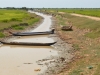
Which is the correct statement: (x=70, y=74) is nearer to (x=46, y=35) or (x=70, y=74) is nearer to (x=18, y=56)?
(x=18, y=56)

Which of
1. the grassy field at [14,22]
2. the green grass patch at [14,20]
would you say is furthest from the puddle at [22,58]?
the green grass patch at [14,20]

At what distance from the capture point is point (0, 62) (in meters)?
14.4

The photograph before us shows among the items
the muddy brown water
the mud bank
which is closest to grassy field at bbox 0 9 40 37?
the muddy brown water

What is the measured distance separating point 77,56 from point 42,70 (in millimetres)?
3677

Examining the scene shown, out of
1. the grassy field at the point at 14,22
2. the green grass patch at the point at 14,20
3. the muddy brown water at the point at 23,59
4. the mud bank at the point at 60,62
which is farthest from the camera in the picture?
the green grass patch at the point at 14,20

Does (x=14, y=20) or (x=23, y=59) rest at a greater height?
(x=23, y=59)

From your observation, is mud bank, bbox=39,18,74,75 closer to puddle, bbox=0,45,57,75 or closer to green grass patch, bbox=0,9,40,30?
puddle, bbox=0,45,57,75

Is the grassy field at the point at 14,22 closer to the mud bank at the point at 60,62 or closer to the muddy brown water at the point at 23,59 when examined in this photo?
the muddy brown water at the point at 23,59

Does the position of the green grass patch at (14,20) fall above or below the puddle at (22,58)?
below

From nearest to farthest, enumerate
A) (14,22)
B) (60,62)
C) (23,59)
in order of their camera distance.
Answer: (60,62), (23,59), (14,22)

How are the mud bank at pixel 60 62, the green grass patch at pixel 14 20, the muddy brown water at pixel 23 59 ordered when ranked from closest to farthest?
1. the mud bank at pixel 60 62
2. the muddy brown water at pixel 23 59
3. the green grass patch at pixel 14 20

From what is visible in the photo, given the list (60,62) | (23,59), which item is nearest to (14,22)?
(23,59)

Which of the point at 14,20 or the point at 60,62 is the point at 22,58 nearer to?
the point at 60,62

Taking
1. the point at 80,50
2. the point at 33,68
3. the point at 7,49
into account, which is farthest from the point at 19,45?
the point at 33,68
